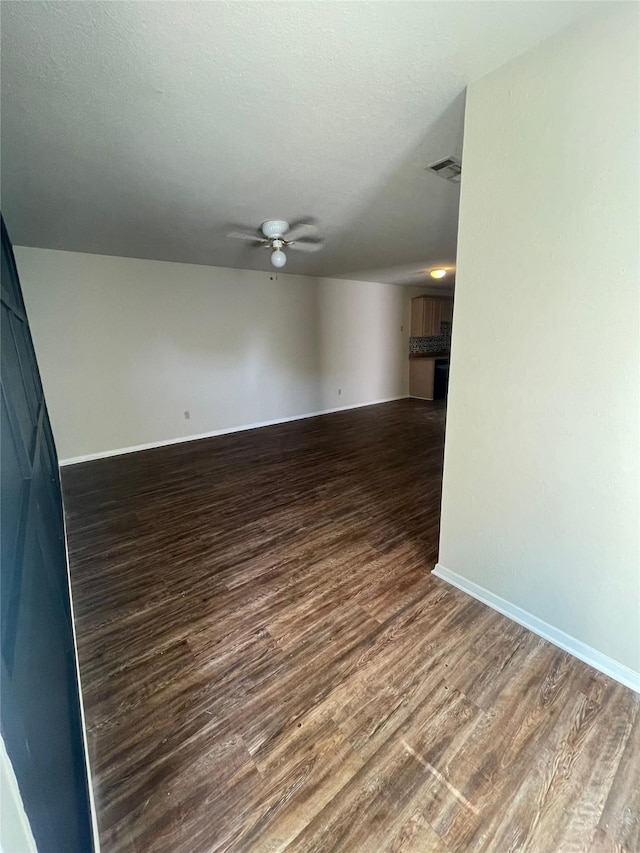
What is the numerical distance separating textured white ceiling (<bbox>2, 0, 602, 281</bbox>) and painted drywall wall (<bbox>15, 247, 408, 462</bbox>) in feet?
4.06

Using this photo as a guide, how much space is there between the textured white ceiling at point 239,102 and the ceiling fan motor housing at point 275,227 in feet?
0.32

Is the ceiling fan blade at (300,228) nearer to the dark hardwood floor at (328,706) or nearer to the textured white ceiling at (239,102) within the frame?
the textured white ceiling at (239,102)

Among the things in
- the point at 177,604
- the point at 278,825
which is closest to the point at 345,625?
the point at 278,825

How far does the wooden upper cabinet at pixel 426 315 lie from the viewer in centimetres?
742

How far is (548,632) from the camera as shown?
1.67 m

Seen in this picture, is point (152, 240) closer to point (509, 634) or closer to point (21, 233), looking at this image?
point (21, 233)

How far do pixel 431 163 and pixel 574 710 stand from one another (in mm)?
2790

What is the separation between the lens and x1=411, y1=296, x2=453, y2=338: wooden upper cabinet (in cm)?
742

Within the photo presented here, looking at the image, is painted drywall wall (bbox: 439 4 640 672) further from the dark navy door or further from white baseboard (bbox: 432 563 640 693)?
the dark navy door

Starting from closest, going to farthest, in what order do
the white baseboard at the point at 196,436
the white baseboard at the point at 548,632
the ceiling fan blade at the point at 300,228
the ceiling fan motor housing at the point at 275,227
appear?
1. the white baseboard at the point at 548,632
2. the ceiling fan motor housing at the point at 275,227
3. the ceiling fan blade at the point at 300,228
4. the white baseboard at the point at 196,436

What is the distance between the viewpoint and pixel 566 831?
1047 mm

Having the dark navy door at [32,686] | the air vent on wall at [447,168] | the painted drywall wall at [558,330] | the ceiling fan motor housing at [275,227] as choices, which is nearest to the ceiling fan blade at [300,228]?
the ceiling fan motor housing at [275,227]

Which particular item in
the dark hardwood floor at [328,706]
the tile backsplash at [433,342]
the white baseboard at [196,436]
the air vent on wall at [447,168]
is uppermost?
the air vent on wall at [447,168]

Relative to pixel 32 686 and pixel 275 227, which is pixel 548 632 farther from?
A: pixel 275 227
